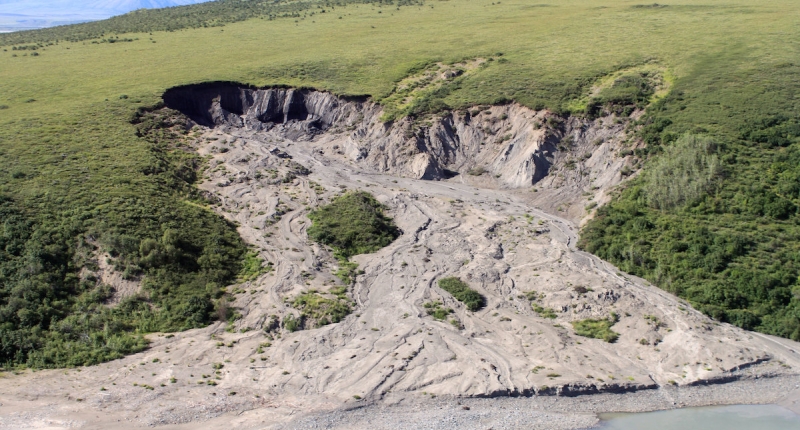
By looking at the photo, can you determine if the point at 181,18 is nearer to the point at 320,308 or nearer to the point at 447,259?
the point at 447,259

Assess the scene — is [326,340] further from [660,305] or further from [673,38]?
[673,38]

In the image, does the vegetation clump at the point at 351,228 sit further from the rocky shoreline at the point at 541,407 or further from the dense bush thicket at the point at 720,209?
the dense bush thicket at the point at 720,209

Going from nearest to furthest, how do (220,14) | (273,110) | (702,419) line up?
(702,419) < (273,110) < (220,14)

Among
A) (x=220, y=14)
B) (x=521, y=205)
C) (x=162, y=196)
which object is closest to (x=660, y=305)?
(x=521, y=205)

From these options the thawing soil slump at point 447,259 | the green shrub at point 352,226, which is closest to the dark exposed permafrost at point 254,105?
the thawing soil slump at point 447,259

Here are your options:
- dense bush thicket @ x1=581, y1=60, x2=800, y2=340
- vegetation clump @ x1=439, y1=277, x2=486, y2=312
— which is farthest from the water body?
vegetation clump @ x1=439, y1=277, x2=486, y2=312

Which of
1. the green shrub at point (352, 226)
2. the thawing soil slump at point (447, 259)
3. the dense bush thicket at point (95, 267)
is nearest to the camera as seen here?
the thawing soil slump at point (447, 259)

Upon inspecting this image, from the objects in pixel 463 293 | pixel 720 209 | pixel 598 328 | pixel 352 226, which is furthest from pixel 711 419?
pixel 352 226

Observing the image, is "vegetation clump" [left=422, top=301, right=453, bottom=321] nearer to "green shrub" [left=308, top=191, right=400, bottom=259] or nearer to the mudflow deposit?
the mudflow deposit
